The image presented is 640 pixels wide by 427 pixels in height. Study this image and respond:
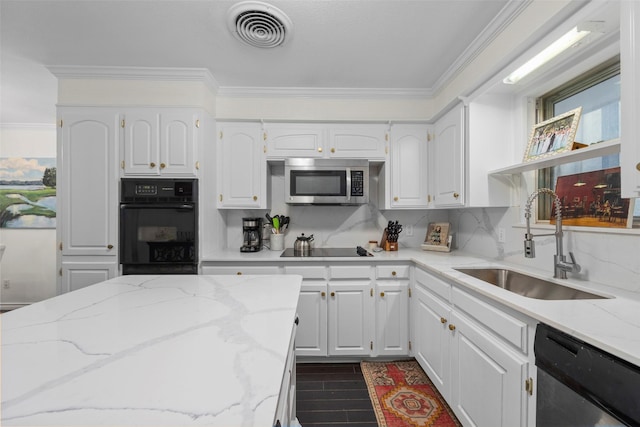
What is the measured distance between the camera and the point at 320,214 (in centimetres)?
298

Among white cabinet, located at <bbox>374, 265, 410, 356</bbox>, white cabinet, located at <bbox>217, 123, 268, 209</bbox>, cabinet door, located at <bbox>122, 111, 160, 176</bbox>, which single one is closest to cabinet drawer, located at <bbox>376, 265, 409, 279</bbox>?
white cabinet, located at <bbox>374, 265, 410, 356</bbox>

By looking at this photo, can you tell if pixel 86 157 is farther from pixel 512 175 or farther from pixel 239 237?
pixel 512 175

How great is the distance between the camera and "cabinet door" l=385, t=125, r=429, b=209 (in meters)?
2.68

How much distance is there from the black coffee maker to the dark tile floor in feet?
3.69

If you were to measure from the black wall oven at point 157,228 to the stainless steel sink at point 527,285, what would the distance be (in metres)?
2.09

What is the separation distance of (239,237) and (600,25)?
2962 mm

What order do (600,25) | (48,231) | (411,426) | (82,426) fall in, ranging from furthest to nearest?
(48,231) → (411,426) → (600,25) → (82,426)

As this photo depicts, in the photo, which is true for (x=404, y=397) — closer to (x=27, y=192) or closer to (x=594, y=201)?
(x=594, y=201)

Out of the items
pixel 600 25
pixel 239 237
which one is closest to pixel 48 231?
pixel 239 237

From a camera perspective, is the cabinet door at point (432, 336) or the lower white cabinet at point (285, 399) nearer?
the lower white cabinet at point (285, 399)

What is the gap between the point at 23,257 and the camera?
361 centimetres

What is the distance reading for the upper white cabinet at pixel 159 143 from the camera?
90.6 inches

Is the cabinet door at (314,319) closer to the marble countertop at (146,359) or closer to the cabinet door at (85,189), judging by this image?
the marble countertop at (146,359)

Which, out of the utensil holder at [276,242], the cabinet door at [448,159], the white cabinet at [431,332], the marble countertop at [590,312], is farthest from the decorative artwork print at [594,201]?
the utensil holder at [276,242]
